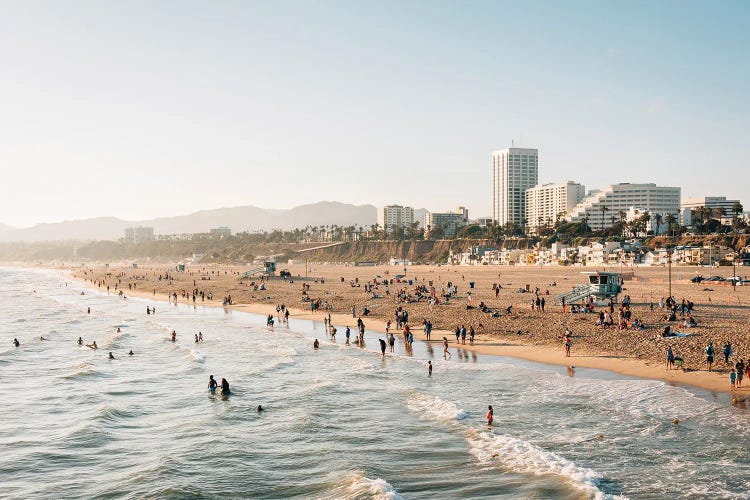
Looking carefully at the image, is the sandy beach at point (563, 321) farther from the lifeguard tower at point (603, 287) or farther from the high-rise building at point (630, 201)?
the high-rise building at point (630, 201)

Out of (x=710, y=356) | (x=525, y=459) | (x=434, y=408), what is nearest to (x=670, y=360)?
(x=710, y=356)

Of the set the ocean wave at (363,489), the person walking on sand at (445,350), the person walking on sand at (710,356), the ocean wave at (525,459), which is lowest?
the ocean wave at (363,489)

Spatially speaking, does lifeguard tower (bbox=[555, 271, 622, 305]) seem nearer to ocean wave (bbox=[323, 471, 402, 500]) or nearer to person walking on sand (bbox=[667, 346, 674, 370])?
person walking on sand (bbox=[667, 346, 674, 370])

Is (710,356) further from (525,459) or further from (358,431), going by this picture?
(358,431)

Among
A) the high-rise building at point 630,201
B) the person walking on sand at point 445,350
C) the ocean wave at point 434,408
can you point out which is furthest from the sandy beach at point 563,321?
the high-rise building at point 630,201

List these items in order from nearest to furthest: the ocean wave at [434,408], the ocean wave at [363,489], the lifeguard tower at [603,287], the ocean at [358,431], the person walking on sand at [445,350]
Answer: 1. the ocean wave at [363,489]
2. the ocean at [358,431]
3. the ocean wave at [434,408]
4. the person walking on sand at [445,350]
5. the lifeguard tower at [603,287]

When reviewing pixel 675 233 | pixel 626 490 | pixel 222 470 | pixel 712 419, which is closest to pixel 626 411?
pixel 712 419

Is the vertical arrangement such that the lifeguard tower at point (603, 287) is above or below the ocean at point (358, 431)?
above

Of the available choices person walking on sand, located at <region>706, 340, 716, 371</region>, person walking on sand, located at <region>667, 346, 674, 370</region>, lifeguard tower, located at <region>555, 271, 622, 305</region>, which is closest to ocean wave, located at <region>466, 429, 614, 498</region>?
person walking on sand, located at <region>667, 346, 674, 370</region>
